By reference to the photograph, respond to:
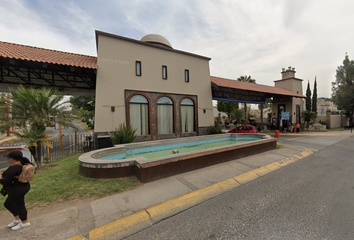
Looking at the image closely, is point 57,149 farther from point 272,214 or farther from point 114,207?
point 272,214

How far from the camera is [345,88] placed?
2691 cm

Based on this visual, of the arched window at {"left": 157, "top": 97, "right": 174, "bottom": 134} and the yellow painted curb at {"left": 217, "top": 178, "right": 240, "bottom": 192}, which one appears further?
the arched window at {"left": 157, "top": 97, "right": 174, "bottom": 134}

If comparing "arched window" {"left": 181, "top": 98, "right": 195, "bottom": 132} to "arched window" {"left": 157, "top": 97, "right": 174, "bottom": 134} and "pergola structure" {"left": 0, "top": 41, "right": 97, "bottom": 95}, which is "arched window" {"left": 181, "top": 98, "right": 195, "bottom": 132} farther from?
"pergola structure" {"left": 0, "top": 41, "right": 97, "bottom": 95}

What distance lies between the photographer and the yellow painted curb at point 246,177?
531 cm

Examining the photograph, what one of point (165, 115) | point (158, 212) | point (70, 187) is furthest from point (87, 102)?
point (158, 212)

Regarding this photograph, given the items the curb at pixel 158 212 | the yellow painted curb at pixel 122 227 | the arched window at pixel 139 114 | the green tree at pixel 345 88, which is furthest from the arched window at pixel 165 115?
the green tree at pixel 345 88

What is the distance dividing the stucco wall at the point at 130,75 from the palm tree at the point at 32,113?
10.7 feet

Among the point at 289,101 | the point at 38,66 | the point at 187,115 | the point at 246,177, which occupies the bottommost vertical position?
the point at 246,177

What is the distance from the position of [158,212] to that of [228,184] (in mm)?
2511

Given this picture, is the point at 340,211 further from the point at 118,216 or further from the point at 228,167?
the point at 118,216

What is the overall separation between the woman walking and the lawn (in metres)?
0.84

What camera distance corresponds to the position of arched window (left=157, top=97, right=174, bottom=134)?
501 inches

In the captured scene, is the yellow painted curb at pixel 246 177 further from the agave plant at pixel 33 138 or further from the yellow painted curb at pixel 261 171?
the agave plant at pixel 33 138

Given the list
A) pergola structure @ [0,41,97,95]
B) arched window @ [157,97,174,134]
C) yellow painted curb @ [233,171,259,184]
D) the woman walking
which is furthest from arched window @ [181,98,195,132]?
the woman walking
